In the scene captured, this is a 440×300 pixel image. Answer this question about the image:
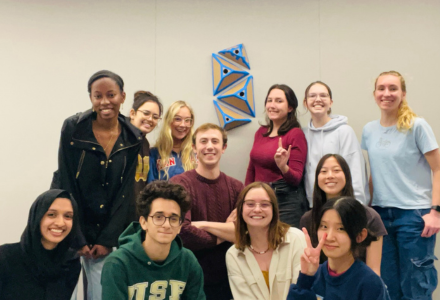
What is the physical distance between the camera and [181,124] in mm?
3482

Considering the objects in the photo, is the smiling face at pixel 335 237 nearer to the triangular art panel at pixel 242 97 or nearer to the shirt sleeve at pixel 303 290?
the shirt sleeve at pixel 303 290

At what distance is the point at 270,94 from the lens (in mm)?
3598

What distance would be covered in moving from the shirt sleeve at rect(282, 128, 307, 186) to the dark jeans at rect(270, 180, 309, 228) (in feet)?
0.21

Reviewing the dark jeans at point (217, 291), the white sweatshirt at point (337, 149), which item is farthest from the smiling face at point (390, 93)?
the dark jeans at point (217, 291)

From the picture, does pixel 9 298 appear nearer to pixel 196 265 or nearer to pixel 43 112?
pixel 196 265

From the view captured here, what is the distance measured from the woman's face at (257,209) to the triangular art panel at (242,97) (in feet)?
4.85

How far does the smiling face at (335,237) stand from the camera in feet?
6.84

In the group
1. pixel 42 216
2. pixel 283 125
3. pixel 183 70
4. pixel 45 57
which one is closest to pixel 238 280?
pixel 42 216

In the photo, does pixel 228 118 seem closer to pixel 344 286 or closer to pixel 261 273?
pixel 261 273

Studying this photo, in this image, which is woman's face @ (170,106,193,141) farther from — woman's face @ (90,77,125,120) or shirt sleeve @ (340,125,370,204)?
shirt sleeve @ (340,125,370,204)

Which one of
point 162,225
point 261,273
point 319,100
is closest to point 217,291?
point 261,273

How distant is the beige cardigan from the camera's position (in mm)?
2609

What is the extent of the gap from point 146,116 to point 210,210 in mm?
902

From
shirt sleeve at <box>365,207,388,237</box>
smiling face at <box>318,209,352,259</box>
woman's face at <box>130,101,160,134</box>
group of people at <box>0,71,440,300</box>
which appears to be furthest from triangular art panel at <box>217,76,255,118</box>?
smiling face at <box>318,209,352,259</box>
